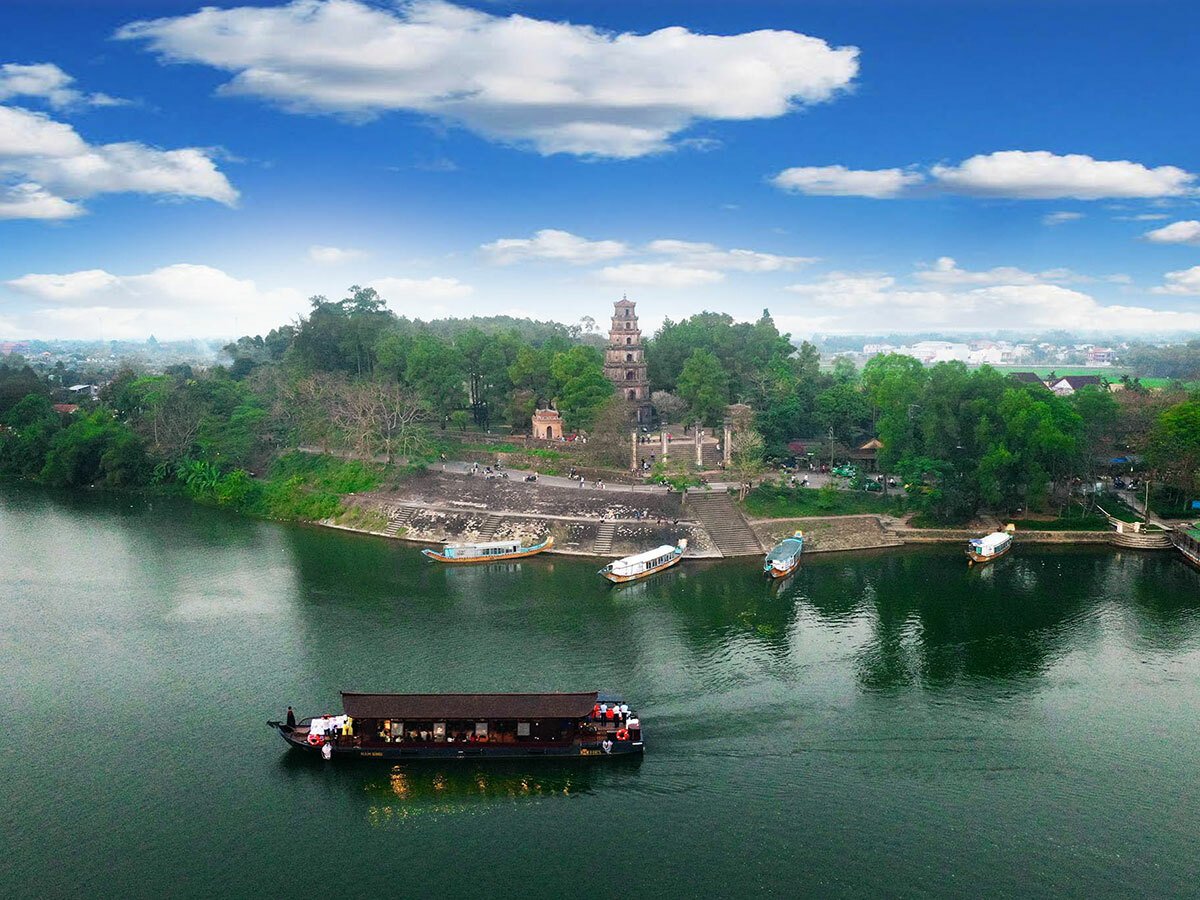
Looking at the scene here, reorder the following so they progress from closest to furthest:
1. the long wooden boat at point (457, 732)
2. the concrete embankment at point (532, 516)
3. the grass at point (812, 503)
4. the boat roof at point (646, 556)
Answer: the long wooden boat at point (457, 732) → the boat roof at point (646, 556) → the concrete embankment at point (532, 516) → the grass at point (812, 503)

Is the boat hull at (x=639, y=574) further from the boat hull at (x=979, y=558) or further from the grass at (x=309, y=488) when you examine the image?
the grass at (x=309, y=488)

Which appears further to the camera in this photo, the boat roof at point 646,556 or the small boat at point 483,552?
the small boat at point 483,552

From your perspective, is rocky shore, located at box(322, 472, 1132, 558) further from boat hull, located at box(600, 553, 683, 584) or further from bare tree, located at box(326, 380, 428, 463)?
bare tree, located at box(326, 380, 428, 463)

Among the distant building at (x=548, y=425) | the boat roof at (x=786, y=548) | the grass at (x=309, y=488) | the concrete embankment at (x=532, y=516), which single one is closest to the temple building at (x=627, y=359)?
the distant building at (x=548, y=425)

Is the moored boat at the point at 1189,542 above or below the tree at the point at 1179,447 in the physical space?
below

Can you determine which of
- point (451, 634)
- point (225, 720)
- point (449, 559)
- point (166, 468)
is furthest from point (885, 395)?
point (166, 468)

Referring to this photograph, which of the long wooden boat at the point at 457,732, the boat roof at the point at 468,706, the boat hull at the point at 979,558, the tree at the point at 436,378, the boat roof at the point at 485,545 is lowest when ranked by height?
the long wooden boat at the point at 457,732

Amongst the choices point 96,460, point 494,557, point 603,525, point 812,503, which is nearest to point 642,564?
point 603,525
